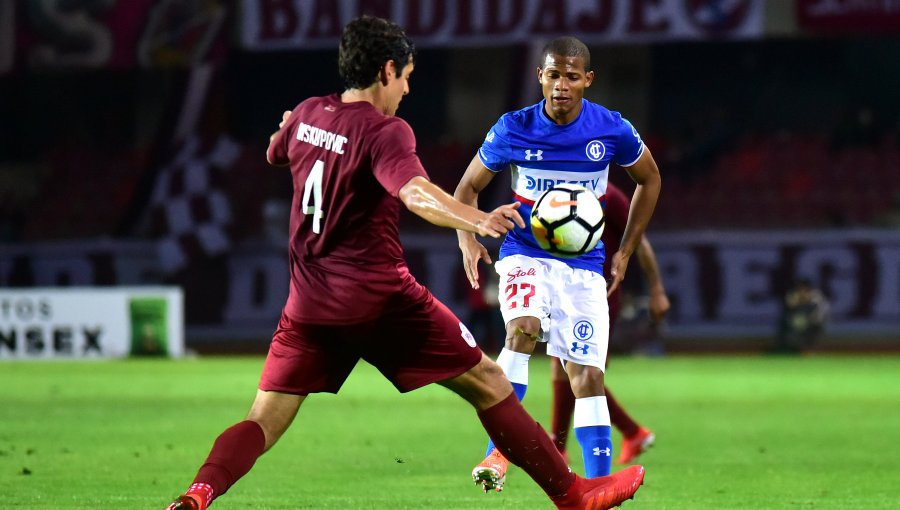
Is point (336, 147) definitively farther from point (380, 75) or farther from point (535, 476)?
point (535, 476)

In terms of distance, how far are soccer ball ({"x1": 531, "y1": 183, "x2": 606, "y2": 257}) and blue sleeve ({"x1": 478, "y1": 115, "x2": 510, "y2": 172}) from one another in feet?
3.38

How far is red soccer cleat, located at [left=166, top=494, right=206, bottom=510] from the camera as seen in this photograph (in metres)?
5.43

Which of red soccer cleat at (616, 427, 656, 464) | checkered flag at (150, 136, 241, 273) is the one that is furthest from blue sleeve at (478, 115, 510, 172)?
checkered flag at (150, 136, 241, 273)

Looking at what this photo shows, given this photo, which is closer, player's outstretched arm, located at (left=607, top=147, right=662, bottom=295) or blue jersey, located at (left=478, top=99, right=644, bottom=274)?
blue jersey, located at (left=478, top=99, right=644, bottom=274)

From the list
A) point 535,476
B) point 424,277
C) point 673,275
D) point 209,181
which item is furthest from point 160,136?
point 535,476

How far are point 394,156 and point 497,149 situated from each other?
1.93 m

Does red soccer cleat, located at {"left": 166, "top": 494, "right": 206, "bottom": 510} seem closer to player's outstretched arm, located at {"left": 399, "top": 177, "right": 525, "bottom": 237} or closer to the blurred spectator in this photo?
player's outstretched arm, located at {"left": 399, "top": 177, "right": 525, "bottom": 237}

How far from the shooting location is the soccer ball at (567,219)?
6184 mm

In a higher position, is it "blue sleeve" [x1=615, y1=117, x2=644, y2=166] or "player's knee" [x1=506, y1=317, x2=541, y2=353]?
"blue sleeve" [x1=615, y1=117, x2=644, y2=166]

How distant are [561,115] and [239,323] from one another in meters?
19.8

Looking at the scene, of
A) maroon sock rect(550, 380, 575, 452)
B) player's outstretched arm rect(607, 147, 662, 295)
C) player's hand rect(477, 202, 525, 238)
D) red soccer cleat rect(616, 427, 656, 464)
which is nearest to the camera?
player's hand rect(477, 202, 525, 238)

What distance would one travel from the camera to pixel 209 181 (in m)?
26.4

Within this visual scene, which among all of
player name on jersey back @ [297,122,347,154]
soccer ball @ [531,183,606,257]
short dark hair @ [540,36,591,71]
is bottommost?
soccer ball @ [531,183,606,257]

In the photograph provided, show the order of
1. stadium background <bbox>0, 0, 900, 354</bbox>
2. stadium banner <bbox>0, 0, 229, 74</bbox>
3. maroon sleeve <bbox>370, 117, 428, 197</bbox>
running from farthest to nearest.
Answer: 1. stadium banner <bbox>0, 0, 229, 74</bbox>
2. stadium background <bbox>0, 0, 900, 354</bbox>
3. maroon sleeve <bbox>370, 117, 428, 197</bbox>
